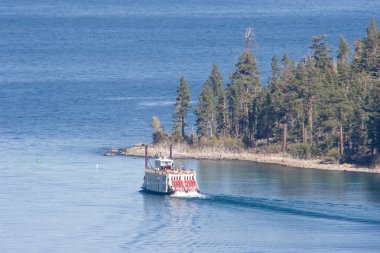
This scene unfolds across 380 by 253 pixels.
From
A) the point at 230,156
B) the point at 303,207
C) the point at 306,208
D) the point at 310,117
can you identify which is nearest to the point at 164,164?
Answer: the point at 303,207

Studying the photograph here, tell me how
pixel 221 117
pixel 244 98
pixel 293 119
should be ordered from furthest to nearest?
pixel 244 98 < pixel 221 117 < pixel 293 119

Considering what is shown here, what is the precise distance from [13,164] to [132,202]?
28.2 metres

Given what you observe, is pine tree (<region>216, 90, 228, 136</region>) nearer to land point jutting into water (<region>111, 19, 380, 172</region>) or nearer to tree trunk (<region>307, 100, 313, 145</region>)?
land point jutting into water (<region>111, 19, 380, 172</region>)

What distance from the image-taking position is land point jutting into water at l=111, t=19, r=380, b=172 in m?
144

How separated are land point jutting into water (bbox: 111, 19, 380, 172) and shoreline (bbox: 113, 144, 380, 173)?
0.11 metres

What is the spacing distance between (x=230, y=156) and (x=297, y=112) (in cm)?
919

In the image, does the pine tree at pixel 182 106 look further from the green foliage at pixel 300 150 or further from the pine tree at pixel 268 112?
the green foliage at pixel 300 150

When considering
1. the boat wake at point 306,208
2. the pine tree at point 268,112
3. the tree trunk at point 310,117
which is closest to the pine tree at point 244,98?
the pine tree at point 268,112

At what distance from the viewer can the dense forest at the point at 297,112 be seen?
144125mm

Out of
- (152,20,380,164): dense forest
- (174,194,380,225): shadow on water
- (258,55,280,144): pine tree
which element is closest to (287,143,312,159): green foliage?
(152,20,380,164): dense forest

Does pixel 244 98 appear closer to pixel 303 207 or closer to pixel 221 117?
pixel 221 117

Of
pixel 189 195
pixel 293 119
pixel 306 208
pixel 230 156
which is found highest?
pixel 293 119

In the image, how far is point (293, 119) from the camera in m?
153

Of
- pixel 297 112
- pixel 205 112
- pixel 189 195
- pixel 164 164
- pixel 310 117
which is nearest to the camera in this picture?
pixel 189 195
